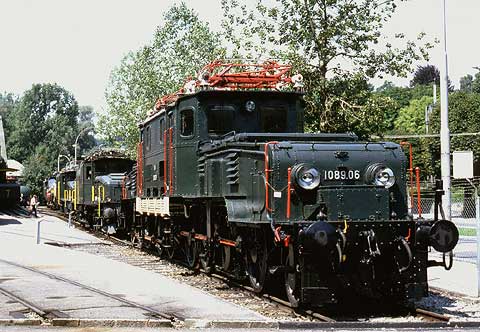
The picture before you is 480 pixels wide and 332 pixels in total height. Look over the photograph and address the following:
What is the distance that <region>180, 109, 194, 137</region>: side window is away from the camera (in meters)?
14.6

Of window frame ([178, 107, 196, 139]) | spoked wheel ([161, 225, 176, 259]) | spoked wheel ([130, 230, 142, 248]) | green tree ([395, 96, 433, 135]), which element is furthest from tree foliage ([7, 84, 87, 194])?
window frame ([178, 107, 196, 139])

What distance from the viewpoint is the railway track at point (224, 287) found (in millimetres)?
10648

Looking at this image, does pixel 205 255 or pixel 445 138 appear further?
pixel 445 138

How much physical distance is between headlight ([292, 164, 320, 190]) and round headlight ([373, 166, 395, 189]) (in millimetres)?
903

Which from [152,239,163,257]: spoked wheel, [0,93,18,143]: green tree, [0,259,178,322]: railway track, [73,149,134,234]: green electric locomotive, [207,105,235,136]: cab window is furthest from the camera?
[0,93,18,143]: green tree

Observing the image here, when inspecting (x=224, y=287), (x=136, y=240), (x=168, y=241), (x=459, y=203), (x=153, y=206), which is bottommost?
(x=224, y=287)

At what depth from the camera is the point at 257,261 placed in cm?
1245

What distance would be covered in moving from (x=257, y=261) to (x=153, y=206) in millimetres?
6285

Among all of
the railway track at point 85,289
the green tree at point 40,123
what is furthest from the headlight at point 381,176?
the green tree at point 40,123

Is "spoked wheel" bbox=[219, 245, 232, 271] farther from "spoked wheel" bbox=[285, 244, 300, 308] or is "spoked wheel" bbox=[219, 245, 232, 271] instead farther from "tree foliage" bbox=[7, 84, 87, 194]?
"tree foliage" bbox=[7, 84, 87, 194]

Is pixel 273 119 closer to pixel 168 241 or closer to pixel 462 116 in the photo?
pixel 168 241

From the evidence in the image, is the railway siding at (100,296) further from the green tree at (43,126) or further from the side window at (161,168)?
the green tree at (43,126)

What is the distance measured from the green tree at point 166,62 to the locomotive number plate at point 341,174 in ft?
108

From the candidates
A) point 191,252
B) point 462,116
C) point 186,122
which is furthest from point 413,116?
point 186,122
